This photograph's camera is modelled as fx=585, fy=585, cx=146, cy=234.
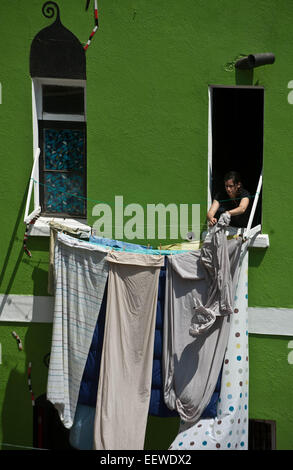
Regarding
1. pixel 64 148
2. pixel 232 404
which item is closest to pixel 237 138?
pixel 64 148

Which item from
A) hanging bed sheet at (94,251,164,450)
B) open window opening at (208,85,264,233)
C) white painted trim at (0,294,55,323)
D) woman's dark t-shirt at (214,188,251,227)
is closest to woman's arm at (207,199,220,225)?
woman's dark t-shirt at (214,188,251,227)

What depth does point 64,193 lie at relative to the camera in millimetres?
6773

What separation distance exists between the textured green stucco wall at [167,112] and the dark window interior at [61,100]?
0.82 feet

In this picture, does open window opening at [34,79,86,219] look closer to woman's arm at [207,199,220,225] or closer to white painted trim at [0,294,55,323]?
white painted trim at [0,294,55,323]

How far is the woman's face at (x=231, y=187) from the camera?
6298 mm

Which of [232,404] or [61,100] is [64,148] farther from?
[232,404]

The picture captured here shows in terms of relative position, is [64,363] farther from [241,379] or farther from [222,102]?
[222,102]

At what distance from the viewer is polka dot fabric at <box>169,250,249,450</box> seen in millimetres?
5867

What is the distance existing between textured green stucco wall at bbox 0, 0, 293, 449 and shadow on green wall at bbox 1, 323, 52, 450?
78 centimetres

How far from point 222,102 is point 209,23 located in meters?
2.66

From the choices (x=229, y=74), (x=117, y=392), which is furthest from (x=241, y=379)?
(x=229, y=74)

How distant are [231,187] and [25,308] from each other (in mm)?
2702

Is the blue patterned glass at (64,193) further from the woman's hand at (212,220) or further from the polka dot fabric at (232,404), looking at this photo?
the polka dot fabric at (232,404)

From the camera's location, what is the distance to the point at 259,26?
611 centimetres
